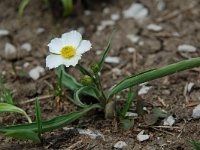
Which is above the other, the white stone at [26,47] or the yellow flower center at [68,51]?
the white stone at [26,47]

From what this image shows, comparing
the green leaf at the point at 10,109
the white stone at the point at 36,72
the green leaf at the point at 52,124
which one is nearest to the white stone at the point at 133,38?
the white stone at the point at 36,72

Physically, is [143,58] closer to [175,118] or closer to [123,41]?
[123,41]

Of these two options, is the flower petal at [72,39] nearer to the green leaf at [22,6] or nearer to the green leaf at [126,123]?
the green leaf at [126,123]

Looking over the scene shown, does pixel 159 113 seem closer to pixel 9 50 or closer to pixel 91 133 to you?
pixel 91 133

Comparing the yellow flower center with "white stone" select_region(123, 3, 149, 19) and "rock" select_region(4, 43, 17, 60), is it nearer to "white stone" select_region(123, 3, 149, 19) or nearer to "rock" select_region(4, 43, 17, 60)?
"rock" select_region(4, 43, 17, 60)

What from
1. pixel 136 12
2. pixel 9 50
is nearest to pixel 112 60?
pixel 136 12

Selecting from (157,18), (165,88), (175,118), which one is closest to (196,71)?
(165,88)
